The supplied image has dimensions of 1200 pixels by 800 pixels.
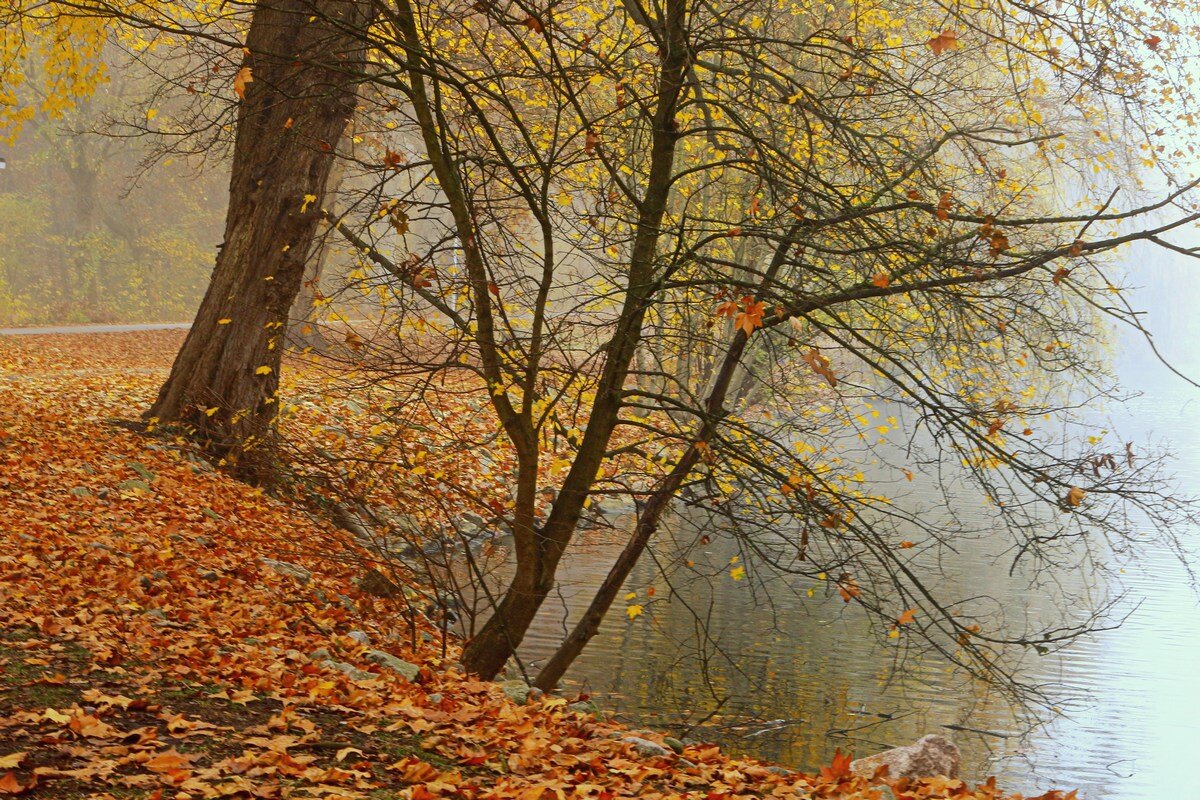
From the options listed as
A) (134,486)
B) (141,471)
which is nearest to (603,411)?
(134,486)

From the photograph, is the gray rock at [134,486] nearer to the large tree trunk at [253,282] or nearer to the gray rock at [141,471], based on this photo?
the gray rock at [141,471]

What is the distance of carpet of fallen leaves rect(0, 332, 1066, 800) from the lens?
3822 millimetres

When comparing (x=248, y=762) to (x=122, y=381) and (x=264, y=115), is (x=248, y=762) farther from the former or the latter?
(x=122, y=381)

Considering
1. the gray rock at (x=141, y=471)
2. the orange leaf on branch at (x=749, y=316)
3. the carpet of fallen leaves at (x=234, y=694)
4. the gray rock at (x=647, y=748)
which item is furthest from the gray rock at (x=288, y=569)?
the orange leaf on branch at (x=749, y=316)

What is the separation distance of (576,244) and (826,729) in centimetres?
427

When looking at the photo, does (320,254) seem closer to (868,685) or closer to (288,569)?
(288,569)

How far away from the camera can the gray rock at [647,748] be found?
5.33 meters

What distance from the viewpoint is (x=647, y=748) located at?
17.7 ft

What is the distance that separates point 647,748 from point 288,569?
413 centimetres

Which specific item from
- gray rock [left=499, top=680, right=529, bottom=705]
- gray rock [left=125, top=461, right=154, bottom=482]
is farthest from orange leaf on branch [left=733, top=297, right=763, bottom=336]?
gray rock [left=125, top=461, right=154, bottom=482]

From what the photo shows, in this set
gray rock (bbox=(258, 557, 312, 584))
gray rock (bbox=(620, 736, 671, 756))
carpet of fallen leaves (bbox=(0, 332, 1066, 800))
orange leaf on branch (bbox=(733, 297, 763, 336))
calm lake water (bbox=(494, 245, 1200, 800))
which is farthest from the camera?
gray rock (bbox=(258, 557, 312, 584))

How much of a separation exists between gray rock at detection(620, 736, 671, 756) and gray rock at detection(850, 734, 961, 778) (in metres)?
1.71

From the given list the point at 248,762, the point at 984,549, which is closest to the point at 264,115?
the point at 248,762

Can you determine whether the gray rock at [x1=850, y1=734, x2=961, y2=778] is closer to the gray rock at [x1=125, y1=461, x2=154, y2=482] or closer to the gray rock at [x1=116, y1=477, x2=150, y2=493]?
the gray rock at [x1=116, y1=477, x2=150, y2=493]
